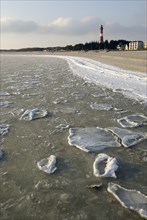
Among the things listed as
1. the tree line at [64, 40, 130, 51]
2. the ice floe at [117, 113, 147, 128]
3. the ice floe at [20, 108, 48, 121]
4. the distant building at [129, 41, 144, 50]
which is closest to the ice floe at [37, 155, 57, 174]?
the ice floe at [117, 113, 147, 128]

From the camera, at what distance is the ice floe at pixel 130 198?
314 centimetres

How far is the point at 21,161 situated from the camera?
174 inches

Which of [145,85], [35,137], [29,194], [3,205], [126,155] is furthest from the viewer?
[145,85]

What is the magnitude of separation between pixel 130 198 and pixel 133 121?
356 cm

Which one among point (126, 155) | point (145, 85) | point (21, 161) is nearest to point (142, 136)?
point (126, 155)

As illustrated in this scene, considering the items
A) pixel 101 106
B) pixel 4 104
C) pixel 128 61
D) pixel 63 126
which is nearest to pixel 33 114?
pixel 63 126

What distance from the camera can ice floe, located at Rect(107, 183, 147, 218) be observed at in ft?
10.3

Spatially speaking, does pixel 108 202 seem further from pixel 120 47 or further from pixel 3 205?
pixel 120 47

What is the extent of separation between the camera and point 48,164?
4320 millimetres

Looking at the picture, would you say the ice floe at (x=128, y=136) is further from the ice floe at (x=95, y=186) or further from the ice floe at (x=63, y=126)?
the ice floe at (x=95, y=186)

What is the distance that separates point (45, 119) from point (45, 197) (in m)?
3.73

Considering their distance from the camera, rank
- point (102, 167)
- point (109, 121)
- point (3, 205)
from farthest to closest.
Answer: point (109, 121) < point (102, 167) < point (3, 205)

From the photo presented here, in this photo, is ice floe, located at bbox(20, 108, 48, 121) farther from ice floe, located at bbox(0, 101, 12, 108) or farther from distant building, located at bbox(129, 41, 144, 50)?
distant building, located at bbox(129, 41, 144, 50)

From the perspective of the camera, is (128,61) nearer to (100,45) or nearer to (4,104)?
(4,104)
